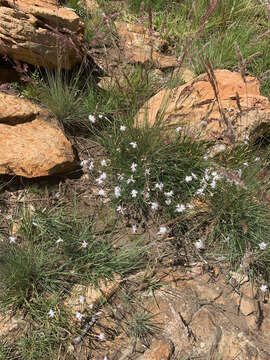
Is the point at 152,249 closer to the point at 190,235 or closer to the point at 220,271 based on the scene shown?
the point at 190,235

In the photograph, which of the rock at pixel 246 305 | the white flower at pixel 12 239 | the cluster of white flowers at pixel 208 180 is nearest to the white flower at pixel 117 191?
the cluster of white flowers at pixel 208 180

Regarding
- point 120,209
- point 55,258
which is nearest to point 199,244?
point 120,209

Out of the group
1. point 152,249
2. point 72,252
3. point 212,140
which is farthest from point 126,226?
point 212,140

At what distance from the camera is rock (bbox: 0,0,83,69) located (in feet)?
10.1

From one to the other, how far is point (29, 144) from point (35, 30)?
1.21 meters

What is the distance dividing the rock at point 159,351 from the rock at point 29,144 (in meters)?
1.75

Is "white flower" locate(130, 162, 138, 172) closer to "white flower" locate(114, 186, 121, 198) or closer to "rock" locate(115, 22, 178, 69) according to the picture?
"white flower" locate(114, 186, 121, 198)

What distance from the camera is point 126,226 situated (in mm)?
2975

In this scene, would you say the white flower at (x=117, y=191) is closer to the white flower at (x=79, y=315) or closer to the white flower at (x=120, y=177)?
the white flower at (x=120, y=177)

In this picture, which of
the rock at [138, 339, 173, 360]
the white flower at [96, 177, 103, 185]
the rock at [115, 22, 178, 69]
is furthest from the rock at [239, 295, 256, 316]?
the rock at [115, 22, 178, 69]

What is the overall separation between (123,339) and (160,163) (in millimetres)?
1572

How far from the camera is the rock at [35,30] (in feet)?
10.1

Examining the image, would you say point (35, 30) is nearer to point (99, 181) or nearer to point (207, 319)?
point (99, 181)

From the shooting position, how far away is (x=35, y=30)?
316 cm
